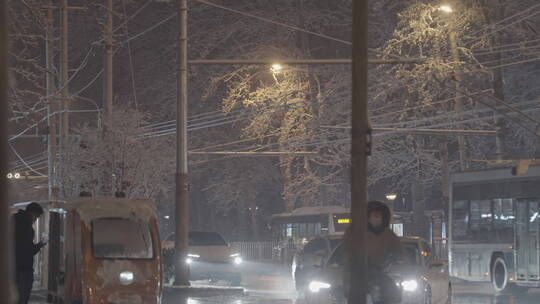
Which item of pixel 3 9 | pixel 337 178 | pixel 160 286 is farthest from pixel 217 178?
pixel 3 9

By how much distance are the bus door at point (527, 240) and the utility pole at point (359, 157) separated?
56.1ft

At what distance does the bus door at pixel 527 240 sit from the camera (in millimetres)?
30750

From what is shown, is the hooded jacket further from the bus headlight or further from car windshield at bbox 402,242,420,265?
car windshield at bbox 402,242,420,265

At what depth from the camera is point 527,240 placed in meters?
31.2

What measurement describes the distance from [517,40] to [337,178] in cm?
1823

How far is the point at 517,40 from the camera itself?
44.0 meters

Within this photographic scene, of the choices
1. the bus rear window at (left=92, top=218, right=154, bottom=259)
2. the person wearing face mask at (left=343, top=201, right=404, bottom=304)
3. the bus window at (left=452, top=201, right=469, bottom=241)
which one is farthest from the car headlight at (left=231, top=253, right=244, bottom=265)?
the person wearing face mask at (left=343, top=201, right=404, bottom=304)

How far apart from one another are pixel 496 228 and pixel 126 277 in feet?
50.9


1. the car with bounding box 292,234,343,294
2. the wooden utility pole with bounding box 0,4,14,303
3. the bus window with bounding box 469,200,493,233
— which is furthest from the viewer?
the bus window with bounding box 469,200,493,233

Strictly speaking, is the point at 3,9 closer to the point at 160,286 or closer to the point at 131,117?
the point at 160,286

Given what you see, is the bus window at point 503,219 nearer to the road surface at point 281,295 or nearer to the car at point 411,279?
the road surface at point 281,295

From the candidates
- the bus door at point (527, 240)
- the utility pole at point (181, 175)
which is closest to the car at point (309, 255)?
the utility pole at point (181, 175)

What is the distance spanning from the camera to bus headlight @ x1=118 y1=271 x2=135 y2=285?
20.0m

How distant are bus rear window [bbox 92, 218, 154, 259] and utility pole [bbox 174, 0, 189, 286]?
8599mm
